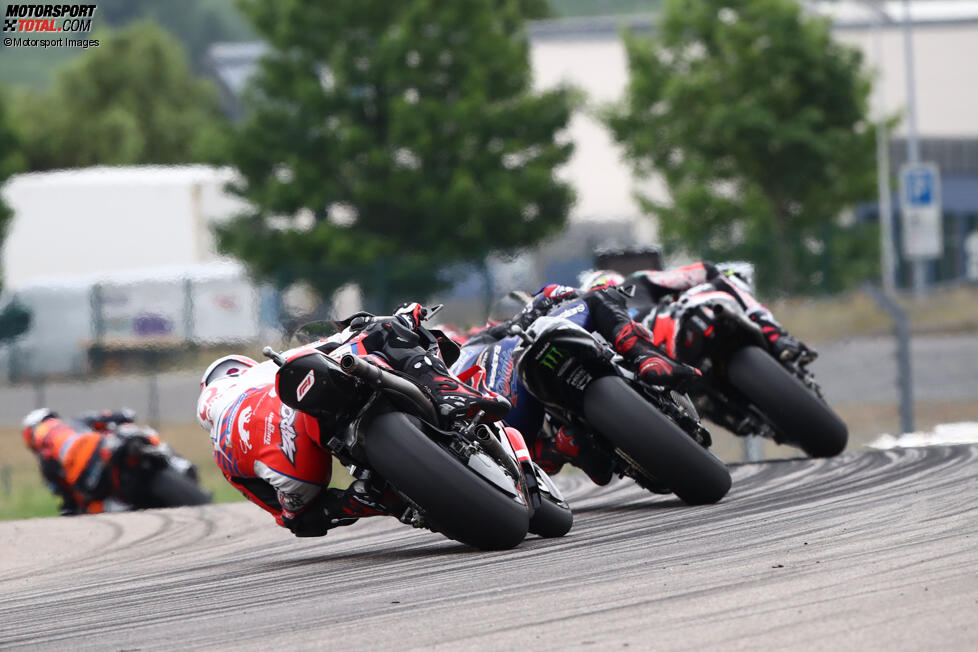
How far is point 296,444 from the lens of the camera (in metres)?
6.80

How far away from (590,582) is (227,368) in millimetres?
2813

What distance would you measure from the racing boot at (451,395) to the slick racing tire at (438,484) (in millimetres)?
146

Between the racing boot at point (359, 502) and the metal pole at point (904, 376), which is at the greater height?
the racing boot at point (359, 502)

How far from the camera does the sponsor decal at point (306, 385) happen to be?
6.30 meters

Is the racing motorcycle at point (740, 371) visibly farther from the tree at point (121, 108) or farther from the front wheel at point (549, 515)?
the tree at point (121, 108)

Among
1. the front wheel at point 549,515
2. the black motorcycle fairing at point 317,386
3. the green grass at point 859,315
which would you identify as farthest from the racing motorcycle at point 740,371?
the green grass at point 859,315

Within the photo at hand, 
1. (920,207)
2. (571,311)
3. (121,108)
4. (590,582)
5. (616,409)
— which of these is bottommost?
(920,207)

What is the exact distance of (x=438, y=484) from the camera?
615cm

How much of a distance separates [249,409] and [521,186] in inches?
1060

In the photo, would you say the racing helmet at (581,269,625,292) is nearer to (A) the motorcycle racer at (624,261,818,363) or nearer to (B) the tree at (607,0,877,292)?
(A) the motorcycle racer at (624,261,818,363)

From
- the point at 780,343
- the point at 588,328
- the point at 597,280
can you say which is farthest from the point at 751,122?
the point at 588,328

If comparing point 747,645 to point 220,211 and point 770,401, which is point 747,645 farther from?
point 220,211

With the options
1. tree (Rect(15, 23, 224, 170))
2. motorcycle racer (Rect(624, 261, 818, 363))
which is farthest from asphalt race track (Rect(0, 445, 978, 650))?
tree (Rect(15, 23, 224, 170))

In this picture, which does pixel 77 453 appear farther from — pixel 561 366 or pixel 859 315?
pixel 859 315
